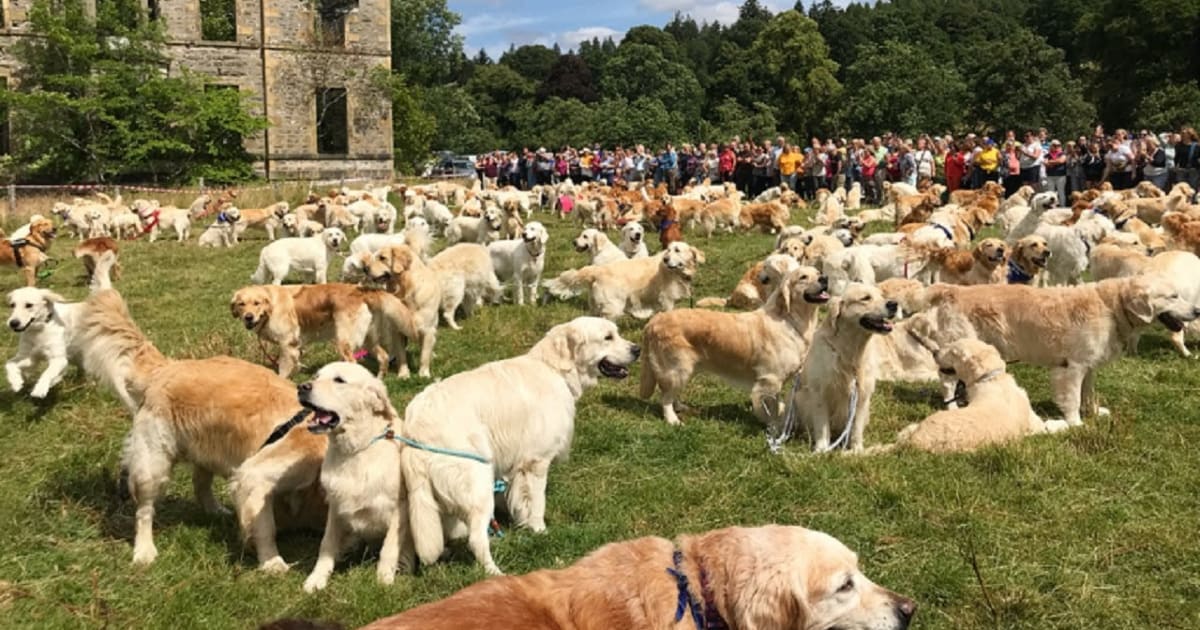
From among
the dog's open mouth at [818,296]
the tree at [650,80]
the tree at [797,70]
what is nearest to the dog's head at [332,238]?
the dog's open mouth at [818,296]

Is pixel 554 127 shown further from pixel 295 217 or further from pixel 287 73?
pixel 295 217

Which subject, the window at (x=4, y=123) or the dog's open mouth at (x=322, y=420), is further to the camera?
the window at (x=4, y=123)

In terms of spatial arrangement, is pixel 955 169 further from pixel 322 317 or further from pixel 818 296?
pixel 322 317

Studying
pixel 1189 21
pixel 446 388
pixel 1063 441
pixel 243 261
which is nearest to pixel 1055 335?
pixel 1063 441

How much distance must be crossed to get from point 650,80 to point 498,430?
8317 cm

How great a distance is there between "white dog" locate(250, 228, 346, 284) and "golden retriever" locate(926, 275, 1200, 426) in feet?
34.6

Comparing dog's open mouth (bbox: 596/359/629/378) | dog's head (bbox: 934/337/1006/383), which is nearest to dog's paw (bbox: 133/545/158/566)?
dog's open mouth (bbox: 596/359/629/378)

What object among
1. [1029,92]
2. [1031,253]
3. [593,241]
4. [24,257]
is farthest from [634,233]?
[1029,92]

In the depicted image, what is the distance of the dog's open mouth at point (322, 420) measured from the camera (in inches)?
176

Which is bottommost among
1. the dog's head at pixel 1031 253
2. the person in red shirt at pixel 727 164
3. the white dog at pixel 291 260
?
the white dog at pixel 291 260

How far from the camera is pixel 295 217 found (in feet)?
68.6

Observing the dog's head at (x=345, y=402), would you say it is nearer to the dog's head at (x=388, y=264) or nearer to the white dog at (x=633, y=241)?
the dog's head at (x=388, y=264)

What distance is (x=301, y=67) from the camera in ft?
122

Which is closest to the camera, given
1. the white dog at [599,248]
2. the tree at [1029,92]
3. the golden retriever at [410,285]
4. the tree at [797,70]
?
the golden retriever at [410,285]
